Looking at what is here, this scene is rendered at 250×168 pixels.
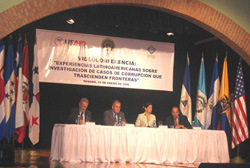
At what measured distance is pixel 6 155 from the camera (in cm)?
598

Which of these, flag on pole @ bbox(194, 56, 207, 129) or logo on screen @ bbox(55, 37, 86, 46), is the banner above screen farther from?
flag on pole @ bbox(194, 56, 207, 129)

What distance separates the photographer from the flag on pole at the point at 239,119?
29.1ft

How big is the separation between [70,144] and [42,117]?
3180 millimetres

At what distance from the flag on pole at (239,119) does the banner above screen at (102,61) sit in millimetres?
1662

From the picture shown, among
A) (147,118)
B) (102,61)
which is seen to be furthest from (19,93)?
(147,118)

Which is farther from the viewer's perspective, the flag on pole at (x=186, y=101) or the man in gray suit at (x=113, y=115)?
the flag on pole at (x=186, y=101)

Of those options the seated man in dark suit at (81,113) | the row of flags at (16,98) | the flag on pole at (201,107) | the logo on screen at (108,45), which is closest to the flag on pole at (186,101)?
the flag on pole at (201,107)

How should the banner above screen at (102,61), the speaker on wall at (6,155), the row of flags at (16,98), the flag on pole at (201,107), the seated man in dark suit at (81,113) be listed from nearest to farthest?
the speaker on wall at (6,155)
the row of flags at (16,98)
the seated man in dark suit at (81,113)
the banner above screen at (102,61)
the flag on pole at (201,107)

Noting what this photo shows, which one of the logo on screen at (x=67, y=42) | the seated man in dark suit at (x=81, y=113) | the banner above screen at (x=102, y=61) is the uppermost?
the logo on screen at (x=67, y=42)

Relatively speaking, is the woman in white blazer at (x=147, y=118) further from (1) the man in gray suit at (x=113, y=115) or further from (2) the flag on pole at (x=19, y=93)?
(2) the flag on pole at (x=19, y=93)

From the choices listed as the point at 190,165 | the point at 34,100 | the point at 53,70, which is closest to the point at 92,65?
the point at 53,70

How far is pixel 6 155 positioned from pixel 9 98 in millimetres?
1662

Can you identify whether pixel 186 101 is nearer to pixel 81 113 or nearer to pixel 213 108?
pixel 213 108

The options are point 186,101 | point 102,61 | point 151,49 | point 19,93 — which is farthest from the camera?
point 186,101
